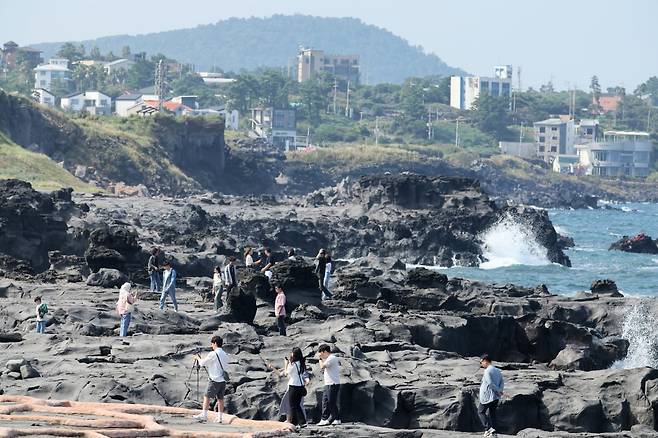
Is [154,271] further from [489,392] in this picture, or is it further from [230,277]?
[489,392]

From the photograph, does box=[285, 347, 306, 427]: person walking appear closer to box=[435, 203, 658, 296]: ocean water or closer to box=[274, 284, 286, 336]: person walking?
box=[274, 284, 286, 336]: person walking

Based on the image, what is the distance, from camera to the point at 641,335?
44188 mm

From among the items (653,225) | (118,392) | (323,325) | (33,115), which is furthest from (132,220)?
(653,225)

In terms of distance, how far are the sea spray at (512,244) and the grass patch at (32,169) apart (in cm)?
2651

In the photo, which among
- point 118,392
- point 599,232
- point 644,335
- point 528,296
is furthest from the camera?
point 599,232

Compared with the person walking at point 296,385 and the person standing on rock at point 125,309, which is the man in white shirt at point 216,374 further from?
the person standing on rock at point 125,309

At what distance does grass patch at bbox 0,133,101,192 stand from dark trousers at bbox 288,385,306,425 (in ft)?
237

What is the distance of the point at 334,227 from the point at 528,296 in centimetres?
3901

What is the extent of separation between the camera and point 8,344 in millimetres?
31016

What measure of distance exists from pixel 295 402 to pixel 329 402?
0.63m

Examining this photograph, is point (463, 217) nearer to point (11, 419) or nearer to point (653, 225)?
point (653, 225)

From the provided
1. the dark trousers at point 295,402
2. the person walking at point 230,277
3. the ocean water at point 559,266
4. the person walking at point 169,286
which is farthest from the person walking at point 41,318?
the ocean water at point 559,266

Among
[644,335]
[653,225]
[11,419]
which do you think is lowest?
[653,225]

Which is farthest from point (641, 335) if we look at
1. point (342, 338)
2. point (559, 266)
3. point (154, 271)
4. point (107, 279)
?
point (559, 266)
